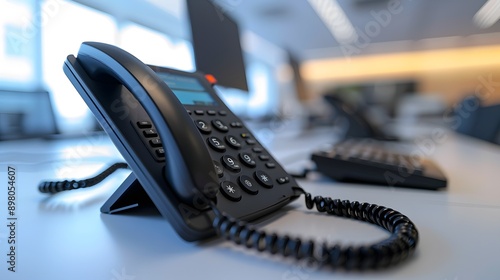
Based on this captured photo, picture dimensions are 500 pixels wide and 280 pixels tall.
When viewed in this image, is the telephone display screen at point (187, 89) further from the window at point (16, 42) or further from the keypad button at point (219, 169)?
the window at point (16, 42)

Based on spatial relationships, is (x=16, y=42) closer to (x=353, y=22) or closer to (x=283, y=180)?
(x=283, y=180)

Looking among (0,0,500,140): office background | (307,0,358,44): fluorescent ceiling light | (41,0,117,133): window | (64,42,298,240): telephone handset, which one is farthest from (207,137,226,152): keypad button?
(307,0,358,44): fluorescent ceiling light

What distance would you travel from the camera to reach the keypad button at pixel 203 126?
32 cm

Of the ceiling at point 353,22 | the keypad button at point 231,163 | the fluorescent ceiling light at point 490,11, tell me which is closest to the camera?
the keypad button at point 231,163

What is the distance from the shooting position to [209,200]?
0.23m

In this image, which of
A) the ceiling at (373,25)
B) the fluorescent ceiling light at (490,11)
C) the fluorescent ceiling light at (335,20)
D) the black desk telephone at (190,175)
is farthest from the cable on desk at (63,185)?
the fluorescent ceiling light at (335,20)

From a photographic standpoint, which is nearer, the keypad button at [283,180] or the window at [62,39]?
the keypad button at [283,180]

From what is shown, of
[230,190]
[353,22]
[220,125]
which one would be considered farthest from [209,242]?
[353,22]

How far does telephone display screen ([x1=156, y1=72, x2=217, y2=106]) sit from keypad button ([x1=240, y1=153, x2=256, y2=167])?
94 millimetres

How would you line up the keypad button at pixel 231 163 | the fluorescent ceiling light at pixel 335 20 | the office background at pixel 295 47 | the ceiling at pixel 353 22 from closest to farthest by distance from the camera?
the keypad button at pixel 231 163, the office background at pixel 295 47, the ceiling at pixel 353 22, the fluorescent ceiling light at pixel 335 20

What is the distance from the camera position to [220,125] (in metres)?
0.35

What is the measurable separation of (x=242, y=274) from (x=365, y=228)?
141 mm

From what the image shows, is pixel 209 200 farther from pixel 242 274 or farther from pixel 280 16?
pixel 280 16

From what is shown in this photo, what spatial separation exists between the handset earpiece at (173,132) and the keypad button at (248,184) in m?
0.06
